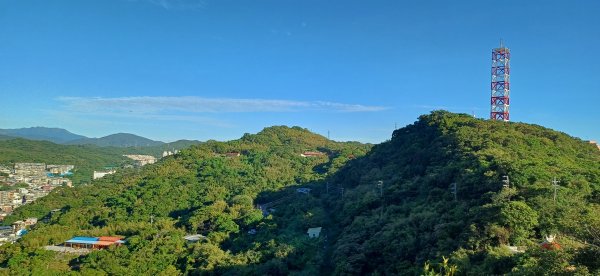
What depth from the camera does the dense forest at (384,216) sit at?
12.3 meters

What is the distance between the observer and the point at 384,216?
18.7 m

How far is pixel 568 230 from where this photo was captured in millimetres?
8070

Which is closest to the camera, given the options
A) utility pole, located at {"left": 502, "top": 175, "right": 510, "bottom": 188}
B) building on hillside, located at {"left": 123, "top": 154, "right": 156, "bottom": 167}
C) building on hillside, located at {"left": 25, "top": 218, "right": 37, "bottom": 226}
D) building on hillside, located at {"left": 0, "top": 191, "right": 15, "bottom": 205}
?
utility pole, located at {"left": 502, "top": 175, "right": 510, "bottom": 188}

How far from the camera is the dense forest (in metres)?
12.3

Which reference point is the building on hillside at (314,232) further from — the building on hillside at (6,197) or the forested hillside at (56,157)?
the forested hillside at (56,157)

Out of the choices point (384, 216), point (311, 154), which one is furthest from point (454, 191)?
point (311, 154)

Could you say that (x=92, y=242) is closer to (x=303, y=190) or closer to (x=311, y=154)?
(x=303, y=190)

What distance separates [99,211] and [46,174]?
172ft

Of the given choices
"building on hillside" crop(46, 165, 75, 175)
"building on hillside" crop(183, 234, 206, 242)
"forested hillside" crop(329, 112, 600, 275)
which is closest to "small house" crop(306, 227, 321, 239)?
"forested hillside" crop(329, 112, 600, 275)

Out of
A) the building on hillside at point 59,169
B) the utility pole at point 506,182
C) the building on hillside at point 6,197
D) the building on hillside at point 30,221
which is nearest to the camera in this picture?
the utility pole at point 506,182

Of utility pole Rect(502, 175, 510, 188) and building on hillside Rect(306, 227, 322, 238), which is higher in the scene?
utility pole Rect(502, 175, 510, 188)

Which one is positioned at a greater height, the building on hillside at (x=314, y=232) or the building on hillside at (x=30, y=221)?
the building on hillside at (x=314, y=232)

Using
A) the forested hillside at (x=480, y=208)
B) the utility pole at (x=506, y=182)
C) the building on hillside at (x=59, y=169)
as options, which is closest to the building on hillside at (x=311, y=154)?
the forested hillside at (x=480, y=208)

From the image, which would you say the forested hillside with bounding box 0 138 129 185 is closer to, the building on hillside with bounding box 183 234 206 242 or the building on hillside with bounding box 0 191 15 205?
the building on hillside with bounding box 0 191 15 205
